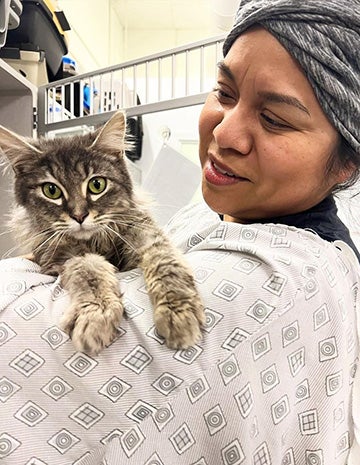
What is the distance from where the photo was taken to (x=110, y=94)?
1983 mm

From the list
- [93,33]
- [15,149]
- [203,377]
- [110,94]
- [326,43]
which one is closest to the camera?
[203,377]

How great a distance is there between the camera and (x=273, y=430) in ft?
2.55

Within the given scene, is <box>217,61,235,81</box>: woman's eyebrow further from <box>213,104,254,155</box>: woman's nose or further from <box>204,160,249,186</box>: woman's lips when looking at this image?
<box>204,160,249,186</box>: woman's lips

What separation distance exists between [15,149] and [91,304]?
54 cm

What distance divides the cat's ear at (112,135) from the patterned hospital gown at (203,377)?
44cm

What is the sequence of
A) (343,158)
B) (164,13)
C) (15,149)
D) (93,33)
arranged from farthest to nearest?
(164,13)
(93,33)
(15,149)
(343,158)

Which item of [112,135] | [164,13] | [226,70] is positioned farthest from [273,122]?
[164,13]

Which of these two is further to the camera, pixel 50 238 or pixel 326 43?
pixel 50 238

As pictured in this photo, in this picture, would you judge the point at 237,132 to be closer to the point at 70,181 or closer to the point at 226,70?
the point at 226,70

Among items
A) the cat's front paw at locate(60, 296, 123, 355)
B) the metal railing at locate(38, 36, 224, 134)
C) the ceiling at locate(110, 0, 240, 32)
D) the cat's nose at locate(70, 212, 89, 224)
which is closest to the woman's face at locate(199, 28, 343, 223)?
the cat's nose at locate(70, 212, 89, 224)

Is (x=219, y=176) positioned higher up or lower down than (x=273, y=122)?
lower down

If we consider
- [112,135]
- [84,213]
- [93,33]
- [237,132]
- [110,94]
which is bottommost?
[93,33]

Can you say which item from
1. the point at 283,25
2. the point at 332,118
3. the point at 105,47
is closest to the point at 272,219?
the point at 332,118

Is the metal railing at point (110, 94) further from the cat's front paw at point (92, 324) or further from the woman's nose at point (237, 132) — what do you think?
the cat's front paw at point (92, 324)
